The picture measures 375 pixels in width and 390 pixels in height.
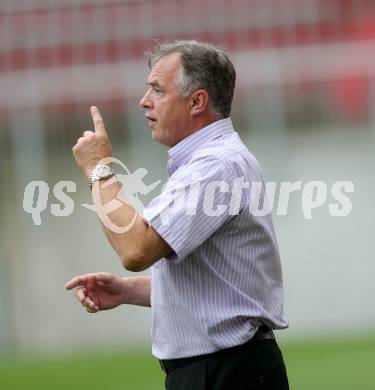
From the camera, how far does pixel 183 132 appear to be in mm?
3270

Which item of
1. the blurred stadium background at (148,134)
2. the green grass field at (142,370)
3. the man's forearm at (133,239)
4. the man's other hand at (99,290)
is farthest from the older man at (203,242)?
the blurred stadium background at (148,134)

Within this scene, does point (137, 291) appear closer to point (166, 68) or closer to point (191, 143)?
point (191, 143)

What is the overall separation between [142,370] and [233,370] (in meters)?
5.31

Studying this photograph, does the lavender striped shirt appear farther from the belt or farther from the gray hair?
the gray hair

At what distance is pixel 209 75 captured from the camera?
331cm

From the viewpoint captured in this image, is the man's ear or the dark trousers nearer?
the dark trousers

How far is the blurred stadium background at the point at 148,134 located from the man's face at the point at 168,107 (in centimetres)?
602

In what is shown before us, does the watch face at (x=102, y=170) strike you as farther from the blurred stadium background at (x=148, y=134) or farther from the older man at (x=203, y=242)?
the blurred stadium background at (x=148, y=134)

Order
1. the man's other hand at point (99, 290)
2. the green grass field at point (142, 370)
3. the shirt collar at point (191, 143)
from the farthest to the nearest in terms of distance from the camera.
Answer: the green grass field at point (142, 370), the man's other hand at point (99, 290), the shirt collar at point (191, 143)

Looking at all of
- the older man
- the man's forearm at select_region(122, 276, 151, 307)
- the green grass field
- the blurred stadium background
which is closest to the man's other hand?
the man's forearm at select_region(122, 276, 151, 307)

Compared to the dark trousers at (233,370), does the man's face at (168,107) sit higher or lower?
higher

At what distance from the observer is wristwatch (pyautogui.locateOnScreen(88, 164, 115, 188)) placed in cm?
311

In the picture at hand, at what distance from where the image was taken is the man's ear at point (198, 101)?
3.27 meters

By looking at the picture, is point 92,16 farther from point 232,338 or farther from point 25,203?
point 232,338
